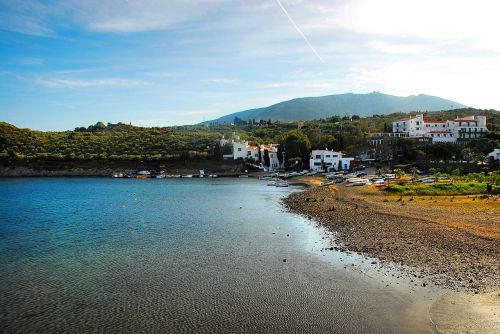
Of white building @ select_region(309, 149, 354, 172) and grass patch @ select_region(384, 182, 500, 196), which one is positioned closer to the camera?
grass patch @ select_region(384, 182, 500, 196)

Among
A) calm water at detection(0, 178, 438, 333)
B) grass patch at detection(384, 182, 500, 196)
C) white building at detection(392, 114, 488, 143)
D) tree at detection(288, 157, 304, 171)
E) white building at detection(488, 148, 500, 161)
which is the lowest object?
calm water at detection(0, 178, 438, 333)

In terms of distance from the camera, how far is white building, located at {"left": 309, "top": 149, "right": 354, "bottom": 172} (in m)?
75.9

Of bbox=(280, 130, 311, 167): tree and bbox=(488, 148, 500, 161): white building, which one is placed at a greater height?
bbox=(280, 130, 311, 167): tree

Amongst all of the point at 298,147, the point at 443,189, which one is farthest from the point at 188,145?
the point at 443,189

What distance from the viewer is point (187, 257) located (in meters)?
24.3

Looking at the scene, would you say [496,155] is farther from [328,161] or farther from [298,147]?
[298,147]

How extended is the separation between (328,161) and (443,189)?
112 feet

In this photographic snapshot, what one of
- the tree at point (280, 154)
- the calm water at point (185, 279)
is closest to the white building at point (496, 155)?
the tree at point (280, 154)

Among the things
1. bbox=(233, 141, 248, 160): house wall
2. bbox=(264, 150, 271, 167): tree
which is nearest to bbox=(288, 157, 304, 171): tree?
bbox=(264, 150, 271, 167): tree

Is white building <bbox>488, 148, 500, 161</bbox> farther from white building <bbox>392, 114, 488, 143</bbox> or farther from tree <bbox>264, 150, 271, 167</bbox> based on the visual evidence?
tree <bbox>264, 150, 271, 167</bbox>

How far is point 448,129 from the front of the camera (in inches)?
3310

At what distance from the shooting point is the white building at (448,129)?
80250 millimetres

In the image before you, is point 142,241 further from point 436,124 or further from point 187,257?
point 436,124

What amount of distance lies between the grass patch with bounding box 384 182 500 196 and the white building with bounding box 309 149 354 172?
97.4 feet
